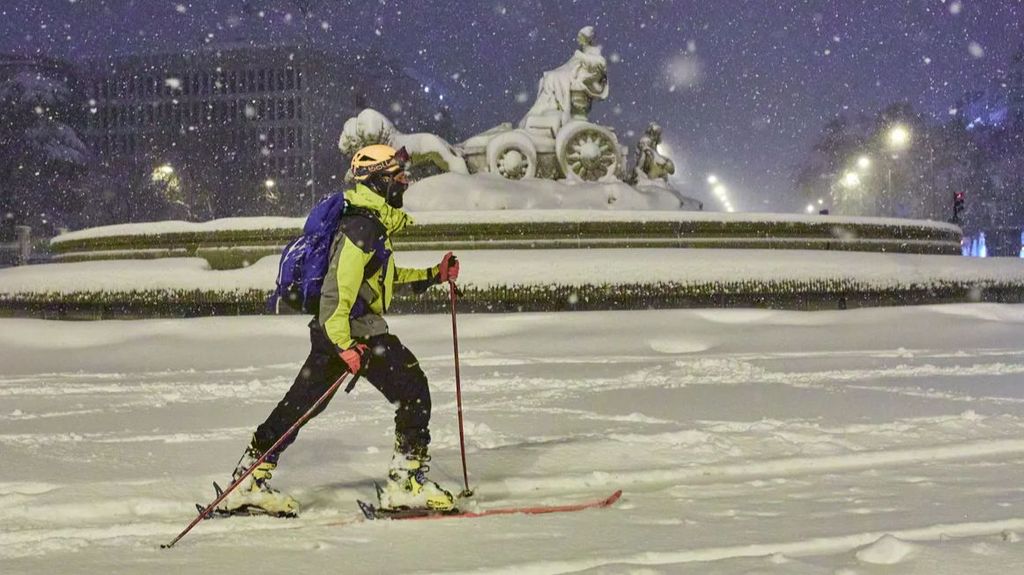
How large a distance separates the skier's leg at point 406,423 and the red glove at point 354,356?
25 centimetres

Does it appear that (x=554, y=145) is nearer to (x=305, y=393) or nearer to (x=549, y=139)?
(x=549, y=139)

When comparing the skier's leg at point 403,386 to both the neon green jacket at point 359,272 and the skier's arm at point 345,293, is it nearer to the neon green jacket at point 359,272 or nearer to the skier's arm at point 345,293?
the neon green jacket at point 359,272

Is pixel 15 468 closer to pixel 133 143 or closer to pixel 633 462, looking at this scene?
pixel 633 462

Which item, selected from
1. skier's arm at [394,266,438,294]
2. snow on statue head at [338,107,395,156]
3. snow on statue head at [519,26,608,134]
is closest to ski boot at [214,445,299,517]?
skier's arm at [394,266,438,294]

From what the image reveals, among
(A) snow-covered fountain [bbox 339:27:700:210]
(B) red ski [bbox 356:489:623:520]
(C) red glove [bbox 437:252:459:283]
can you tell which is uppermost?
(A) snow-covered fountain [bbox 339:27:700:210]

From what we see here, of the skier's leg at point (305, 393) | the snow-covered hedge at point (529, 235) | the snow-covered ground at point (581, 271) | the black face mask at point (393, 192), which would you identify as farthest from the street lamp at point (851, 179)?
the skier's leg at point (305, 393)

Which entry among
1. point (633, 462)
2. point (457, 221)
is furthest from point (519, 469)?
point (457, 221)

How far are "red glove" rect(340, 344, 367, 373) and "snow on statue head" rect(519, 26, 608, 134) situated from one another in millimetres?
16596

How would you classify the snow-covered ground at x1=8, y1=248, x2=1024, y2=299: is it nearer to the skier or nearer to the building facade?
the skier

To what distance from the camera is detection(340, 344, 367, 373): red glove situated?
406cm

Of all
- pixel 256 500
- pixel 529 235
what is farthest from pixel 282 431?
pixel 529 235

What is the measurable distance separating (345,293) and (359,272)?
0.36 feet

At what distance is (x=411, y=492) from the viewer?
4.46m

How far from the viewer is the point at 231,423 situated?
6797 millimetres
